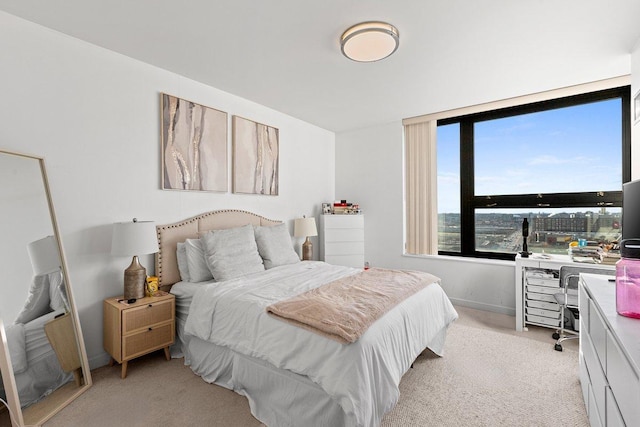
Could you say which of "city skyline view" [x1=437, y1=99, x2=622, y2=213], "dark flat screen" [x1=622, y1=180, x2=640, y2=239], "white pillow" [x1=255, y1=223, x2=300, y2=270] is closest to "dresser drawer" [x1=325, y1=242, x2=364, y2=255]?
"white pillow" [x1=255, y1=223, x2=300, y2=270]

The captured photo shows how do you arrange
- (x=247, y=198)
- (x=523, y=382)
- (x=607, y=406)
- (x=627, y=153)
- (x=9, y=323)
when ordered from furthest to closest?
(x=247, y=198), (x=627, y=153), (x=523, y=382), (x=9, y=323), (x=607, y=406)

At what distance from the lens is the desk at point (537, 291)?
3.04 m

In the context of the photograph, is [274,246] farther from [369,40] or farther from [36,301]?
[369,40]

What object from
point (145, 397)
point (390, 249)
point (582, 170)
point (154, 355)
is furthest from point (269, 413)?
point (582, 170)

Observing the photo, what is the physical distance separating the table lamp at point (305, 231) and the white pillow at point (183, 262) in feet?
5.34

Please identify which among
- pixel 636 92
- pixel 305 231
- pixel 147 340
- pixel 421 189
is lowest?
pixel 147 340

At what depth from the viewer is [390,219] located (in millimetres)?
4543

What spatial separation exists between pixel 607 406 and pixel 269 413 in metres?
1.70

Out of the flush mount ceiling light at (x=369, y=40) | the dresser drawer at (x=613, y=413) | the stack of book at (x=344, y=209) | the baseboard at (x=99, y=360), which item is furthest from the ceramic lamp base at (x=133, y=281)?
the dresser drawer at (x=613, y=413)

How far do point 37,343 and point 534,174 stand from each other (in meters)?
5.00

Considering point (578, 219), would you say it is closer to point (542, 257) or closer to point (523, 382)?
point (542, 257)

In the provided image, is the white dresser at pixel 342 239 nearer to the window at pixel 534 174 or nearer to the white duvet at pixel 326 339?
the window at pixel 534 174

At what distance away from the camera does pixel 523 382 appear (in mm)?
2229

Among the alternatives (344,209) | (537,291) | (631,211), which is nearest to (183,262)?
(344,209)
